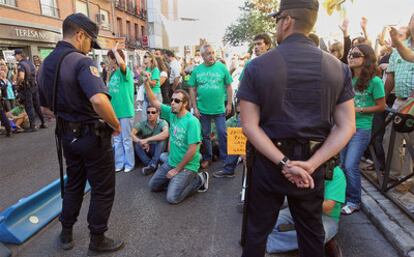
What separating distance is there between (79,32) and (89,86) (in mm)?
535

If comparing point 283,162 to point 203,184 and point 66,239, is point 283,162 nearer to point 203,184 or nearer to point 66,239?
point 66,239

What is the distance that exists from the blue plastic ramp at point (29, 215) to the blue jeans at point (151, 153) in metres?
1.61

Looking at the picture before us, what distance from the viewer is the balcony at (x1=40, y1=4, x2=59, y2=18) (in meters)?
18.2

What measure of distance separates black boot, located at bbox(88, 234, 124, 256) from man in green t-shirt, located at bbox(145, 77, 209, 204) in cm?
106

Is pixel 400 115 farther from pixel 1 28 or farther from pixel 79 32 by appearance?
pixel 1 28

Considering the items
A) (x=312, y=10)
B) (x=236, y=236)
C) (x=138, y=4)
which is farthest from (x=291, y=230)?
(x=138, y=4)

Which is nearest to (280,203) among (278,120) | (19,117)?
(278,120)

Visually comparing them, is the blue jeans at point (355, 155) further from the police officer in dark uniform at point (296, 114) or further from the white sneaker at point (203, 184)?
the white sneaker at point (203, 184)

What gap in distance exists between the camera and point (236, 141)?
3715 millimetres

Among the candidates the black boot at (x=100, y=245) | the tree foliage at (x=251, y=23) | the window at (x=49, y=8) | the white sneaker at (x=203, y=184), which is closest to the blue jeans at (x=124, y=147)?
the white sneaker at (x=203, y=184)

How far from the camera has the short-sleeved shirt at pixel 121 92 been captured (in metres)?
4.75

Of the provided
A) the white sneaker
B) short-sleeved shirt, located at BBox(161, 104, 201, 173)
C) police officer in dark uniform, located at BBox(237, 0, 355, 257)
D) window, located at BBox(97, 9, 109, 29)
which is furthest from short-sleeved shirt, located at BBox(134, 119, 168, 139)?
window, located at BBox(97, 9, 109, 29)

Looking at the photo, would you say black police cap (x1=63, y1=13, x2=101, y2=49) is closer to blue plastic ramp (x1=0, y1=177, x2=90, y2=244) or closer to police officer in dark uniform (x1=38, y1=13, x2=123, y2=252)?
police officer in dark uniform (x1=38, y1=13, x2=123, y2=252)

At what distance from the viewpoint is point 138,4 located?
3841 centimetres
